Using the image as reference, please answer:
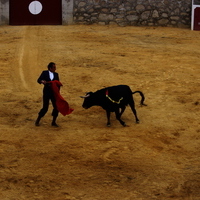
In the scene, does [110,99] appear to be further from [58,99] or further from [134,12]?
[134,12]

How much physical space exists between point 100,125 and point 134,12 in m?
11.3

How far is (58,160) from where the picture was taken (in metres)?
7.87

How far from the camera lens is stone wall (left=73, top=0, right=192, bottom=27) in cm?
1986

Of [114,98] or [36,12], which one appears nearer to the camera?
[114,98]

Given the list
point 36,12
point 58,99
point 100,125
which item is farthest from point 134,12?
point 58,99

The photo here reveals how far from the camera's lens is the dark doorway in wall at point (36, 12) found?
66.5 ft

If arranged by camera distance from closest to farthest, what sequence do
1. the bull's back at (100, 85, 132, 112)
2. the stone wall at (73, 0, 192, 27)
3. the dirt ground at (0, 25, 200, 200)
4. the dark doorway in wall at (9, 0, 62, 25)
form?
the dirt ground at (0, 25, 200, 200) < the bull's back at (100, 85, 132, 112) < the stone wall at (73, 0, 192, 27) < the dark doorway in wall at (9, 0, 62, 25)

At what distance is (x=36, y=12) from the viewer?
67.0 ft

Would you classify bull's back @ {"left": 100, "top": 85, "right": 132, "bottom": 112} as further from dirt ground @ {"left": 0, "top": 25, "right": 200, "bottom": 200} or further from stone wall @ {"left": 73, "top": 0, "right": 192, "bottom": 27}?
stone wall @ {"left": 73, "top": 0, "right": 192, "bottom": 27}

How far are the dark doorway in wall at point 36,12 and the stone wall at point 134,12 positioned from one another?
105cm

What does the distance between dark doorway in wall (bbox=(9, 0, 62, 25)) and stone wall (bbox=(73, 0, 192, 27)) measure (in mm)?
1052

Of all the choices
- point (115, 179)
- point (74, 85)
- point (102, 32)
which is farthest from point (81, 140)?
point (102, 32)

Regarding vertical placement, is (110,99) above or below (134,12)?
below

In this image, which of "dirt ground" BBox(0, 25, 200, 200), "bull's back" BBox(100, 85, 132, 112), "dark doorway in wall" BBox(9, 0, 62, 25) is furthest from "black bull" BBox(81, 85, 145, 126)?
"dark doorway in wall" BBox(9, 0, 62, 25)
